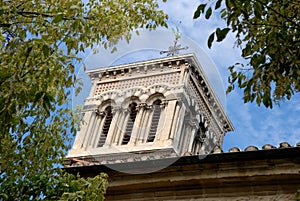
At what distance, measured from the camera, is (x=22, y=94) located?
673 centimetres

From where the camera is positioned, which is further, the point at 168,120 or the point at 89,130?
the point at 89,130

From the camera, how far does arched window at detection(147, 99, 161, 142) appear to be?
37.3 metres

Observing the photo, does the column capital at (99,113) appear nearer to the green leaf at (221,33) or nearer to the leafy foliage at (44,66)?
the leafy foliage at (44,66)

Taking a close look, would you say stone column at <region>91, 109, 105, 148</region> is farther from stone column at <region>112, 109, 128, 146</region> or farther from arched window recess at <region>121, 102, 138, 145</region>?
arched window recess at <region>121, 102, 138, 145</region>

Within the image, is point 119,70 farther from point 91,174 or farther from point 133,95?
point 91,174

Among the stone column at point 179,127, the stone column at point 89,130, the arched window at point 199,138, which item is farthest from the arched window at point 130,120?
the arched window at point 199,138

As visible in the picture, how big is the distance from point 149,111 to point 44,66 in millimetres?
31380

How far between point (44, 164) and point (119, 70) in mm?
30980

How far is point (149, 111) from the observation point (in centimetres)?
3875

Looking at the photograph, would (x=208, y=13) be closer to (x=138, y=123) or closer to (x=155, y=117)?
(x=138, y=123)

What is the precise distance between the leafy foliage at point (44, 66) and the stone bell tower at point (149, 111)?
2594 cm

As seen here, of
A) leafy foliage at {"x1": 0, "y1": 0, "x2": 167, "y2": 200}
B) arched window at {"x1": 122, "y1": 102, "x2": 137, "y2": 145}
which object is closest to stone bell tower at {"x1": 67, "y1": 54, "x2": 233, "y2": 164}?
arched window at {"x1": 122, "y1": 102, "x2": 137, "y2": 145}

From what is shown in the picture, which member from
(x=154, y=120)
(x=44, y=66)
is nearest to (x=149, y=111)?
(x=154, y=120)

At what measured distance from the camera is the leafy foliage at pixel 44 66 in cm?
738
